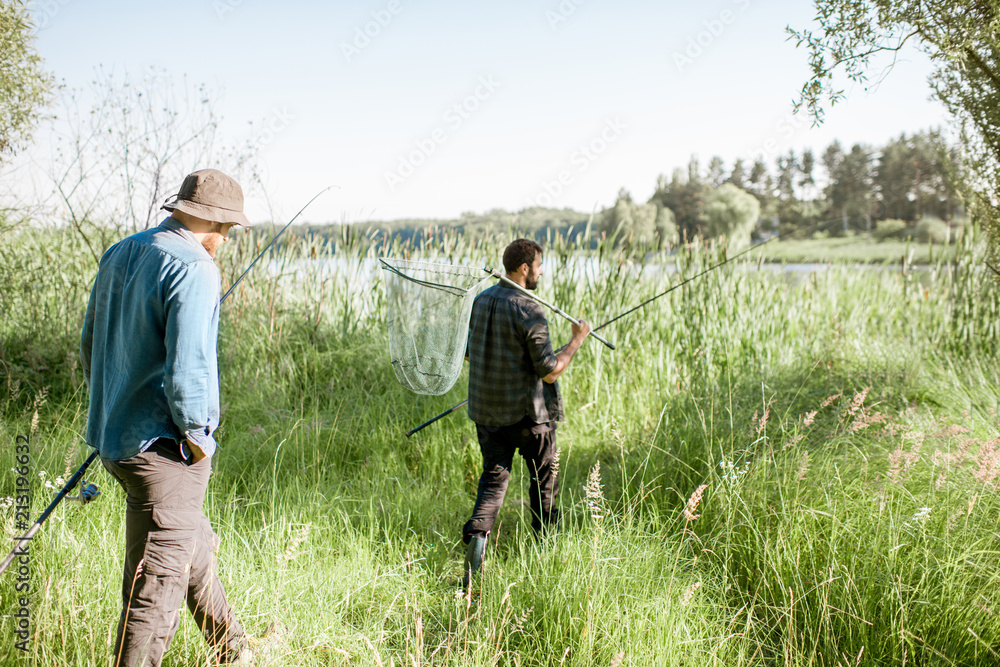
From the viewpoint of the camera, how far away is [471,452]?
371cm

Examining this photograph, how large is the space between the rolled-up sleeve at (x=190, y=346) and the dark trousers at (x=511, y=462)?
4.41ft

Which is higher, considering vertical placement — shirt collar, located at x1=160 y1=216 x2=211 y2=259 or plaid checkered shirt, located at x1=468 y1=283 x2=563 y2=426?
shirt collar, located at x1=160 y1=216 x2=211 y2=259

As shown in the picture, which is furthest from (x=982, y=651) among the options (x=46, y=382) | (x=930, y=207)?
(x=930, y=207)

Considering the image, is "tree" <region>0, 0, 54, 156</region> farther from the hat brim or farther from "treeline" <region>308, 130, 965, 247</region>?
"treeline" <region>308, 130, 965, 247</region>

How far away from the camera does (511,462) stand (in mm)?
2672

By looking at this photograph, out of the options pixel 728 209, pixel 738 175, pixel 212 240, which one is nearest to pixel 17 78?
pixel 212 240

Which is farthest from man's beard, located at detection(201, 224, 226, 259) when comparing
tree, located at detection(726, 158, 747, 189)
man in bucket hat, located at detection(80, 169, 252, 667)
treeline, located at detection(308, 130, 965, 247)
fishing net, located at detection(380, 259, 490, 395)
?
tree, located at detection(726, 158, 747, 189)

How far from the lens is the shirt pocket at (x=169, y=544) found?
160 cm

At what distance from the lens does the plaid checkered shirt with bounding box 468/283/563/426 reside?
258 centimetres

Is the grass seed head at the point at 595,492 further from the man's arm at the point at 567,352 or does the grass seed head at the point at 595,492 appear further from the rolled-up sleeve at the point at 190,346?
the rolled-up sleeve at the point at 190,346

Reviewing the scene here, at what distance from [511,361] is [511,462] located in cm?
47

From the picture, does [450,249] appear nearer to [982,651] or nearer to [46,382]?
[46,382]

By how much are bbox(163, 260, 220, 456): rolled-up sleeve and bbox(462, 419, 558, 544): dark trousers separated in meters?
1.34

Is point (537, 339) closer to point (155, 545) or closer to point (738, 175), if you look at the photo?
point (155, 545)
